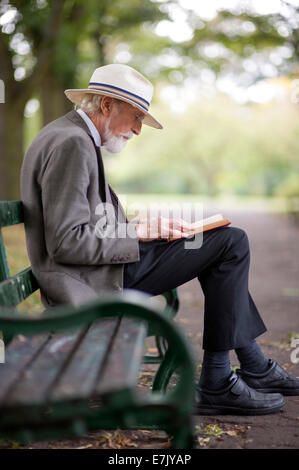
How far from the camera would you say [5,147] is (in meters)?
12.6

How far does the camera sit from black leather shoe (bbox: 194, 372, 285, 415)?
312 cm

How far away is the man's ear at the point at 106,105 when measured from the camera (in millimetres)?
3035

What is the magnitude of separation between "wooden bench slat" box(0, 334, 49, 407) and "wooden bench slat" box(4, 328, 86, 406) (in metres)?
0.02

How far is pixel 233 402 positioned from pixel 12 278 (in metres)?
1.39

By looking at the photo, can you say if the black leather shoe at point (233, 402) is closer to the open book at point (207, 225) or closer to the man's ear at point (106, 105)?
the open book at point (207, 225)

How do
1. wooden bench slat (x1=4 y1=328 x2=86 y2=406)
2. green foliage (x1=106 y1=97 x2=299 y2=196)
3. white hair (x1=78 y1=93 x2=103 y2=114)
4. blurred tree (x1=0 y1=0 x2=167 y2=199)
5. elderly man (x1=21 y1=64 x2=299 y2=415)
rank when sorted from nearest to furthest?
wooden bench slat (x1=4 y1=328 x2=86 y2=406), elderly man (x1=21 y1=64 x2=299 y2=415), white hair (x1=78 y1=93 x2=103 y2=114), blurred tree (x1=0 y1=0 x2=167 y2=199), green foliage (x1=106 y1=97 x2=299 y2=196)

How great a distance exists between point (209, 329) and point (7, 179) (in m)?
10.7

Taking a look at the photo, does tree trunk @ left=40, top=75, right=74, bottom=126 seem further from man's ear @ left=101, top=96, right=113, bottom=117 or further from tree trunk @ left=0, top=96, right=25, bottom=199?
man's ear @ left=101, top=96, right=113, bottom=117

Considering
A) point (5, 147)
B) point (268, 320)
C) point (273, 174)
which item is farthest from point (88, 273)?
point (273, 174)

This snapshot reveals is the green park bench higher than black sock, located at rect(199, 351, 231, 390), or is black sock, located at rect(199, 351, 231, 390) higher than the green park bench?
the green park bench

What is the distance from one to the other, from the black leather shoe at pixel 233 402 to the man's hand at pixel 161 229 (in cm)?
81

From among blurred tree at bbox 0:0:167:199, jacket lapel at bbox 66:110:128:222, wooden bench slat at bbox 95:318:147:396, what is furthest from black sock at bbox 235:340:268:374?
blurred tree at bbox 0:0:167:199
